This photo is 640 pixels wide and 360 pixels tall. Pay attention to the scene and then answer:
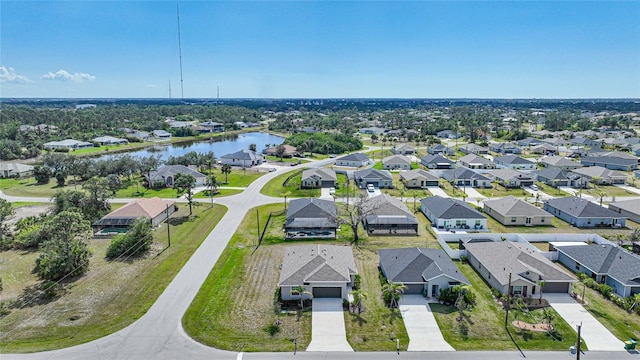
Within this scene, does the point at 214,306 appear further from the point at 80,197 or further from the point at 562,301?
the point at 80,197

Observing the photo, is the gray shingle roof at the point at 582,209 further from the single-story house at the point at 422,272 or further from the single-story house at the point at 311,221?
the single-story house at the point at 311,221

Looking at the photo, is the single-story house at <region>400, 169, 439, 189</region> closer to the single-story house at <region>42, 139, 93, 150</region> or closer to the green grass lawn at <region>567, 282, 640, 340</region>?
the green grass lawn at <region>567, 282, 640, 340</region>

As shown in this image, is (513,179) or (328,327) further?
(513,179)

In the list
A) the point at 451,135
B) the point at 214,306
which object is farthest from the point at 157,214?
the point at 451,135

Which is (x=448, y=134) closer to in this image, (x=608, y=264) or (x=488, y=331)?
(x=608, y=264)

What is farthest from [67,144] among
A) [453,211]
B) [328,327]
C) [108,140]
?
[328,327]

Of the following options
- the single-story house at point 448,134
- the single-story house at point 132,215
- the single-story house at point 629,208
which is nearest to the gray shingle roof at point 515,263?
the single-story house at point 629,208
